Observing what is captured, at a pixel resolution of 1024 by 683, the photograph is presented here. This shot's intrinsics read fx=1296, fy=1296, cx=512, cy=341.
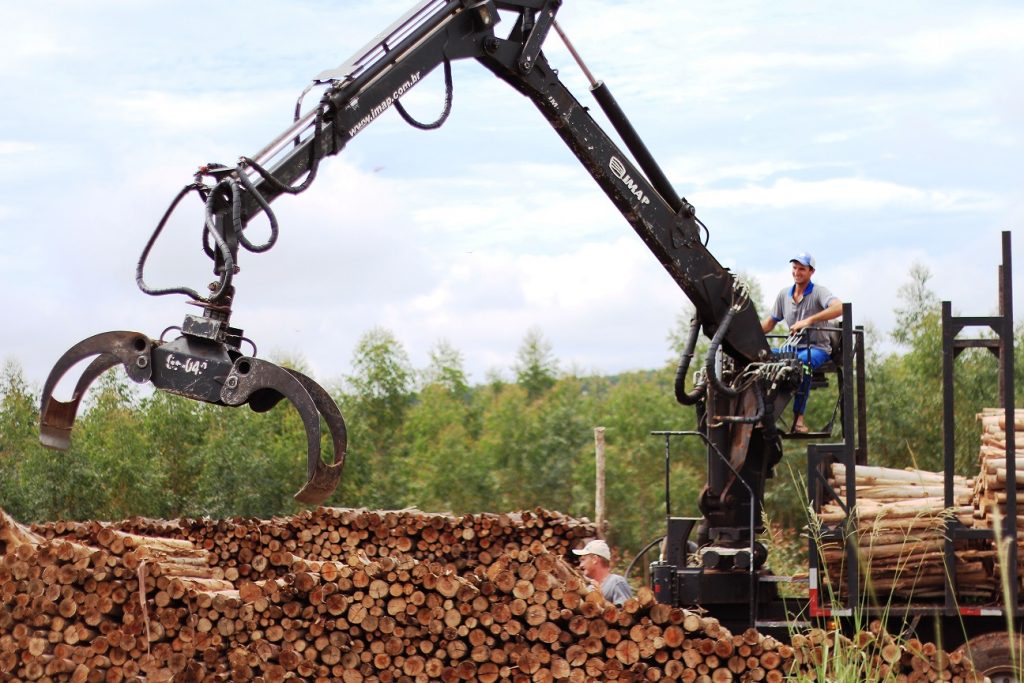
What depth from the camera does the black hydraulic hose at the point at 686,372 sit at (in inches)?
383

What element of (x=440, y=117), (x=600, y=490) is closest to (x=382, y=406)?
(x=600, y=490)

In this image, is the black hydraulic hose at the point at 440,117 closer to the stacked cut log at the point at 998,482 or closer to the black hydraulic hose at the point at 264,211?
the black hydraulic hose at the point at 264,211

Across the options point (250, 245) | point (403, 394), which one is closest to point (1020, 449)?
point (250, 245)

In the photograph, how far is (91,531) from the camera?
10766mm

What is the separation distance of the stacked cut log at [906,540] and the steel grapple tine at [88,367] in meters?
4.62

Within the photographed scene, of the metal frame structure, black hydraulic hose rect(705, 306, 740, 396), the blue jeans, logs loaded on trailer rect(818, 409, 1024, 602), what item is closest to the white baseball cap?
the metal frame structure

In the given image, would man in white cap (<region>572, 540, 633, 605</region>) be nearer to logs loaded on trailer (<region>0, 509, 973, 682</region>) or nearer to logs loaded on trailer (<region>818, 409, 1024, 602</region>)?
logs loaded on trailer (<region>0, 509, 973, 682</region>)

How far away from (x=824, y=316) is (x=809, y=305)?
335mm

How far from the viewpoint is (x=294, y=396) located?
6.18 meters

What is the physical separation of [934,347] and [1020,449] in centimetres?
1518

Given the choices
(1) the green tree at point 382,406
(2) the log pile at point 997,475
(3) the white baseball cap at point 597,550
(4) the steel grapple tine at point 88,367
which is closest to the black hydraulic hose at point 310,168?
(4) the steel grapple tine at point 88,367

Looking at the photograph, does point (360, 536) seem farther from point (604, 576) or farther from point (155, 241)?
point (155, 241)

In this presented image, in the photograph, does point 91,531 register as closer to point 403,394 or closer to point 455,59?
point 455,59

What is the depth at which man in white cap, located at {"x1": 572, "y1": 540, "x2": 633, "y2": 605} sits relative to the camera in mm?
8578
